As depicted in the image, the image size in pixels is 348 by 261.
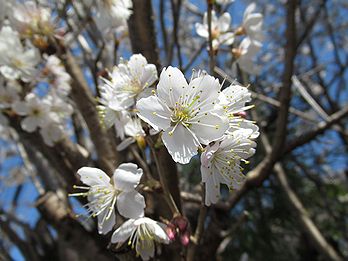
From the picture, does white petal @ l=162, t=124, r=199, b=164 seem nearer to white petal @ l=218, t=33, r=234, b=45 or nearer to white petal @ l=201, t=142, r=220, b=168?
white petal @ l=201, t=142, r=220, b=168

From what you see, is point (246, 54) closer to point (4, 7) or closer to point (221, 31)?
point (221, 31)

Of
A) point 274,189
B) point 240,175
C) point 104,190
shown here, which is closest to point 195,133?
point 240,175

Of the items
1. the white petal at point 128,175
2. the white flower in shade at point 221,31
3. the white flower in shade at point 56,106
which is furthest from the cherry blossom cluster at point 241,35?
the white flower in shade at point 56,106

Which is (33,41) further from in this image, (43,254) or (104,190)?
(43,254)

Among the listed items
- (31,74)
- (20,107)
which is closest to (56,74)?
(31,74)

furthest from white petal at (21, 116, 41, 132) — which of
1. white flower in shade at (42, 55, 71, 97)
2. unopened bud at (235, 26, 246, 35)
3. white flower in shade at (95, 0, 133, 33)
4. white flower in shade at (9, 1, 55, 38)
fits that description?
unopened bud at (235, 26, 246, 35)
